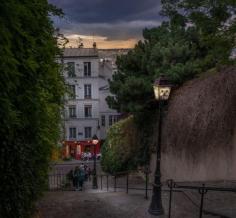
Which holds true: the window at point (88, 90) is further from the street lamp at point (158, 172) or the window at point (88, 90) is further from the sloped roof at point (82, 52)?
the street lamp at point (158, 172)

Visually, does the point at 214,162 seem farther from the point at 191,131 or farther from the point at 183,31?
the point at 183,31

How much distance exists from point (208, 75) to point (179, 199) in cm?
832

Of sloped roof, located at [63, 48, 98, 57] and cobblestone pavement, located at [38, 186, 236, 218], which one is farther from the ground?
sloped roof, located at [63, 48, 98, 57]

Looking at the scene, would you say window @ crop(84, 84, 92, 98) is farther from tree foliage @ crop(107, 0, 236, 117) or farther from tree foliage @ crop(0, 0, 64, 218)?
tree foliage @ crop(0, 0, 64, 218)

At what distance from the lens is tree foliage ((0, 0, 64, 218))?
19.6 ft

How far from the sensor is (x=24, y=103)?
779 centimetres

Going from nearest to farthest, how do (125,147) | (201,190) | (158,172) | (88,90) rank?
(201,190), (158,172), (125,147), (88,90)

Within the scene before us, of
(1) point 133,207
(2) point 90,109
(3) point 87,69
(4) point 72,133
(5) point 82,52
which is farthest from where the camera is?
(4) point 72,133

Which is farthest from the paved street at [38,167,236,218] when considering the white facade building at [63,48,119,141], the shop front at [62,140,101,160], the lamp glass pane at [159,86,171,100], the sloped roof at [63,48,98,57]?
the white facade building at [63,48,119,141]

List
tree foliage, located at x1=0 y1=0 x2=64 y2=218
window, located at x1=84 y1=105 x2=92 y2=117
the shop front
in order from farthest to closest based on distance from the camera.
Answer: window, located at x1=84 y1=105 x2=92 y2=117, the shop front, tree foliage, located at x1=0 y1=0 x2=64 y2=218

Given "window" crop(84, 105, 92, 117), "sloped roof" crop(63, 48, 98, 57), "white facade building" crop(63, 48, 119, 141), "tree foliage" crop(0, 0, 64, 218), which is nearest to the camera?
"tree foliage" crop(0, 0, 64, 218)

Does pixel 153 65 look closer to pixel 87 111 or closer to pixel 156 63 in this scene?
pixel 156 63

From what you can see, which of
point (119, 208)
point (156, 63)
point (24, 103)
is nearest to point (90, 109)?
point (156, 63)

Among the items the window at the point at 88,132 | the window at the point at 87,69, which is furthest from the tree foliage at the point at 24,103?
the window at the point at 88,132
